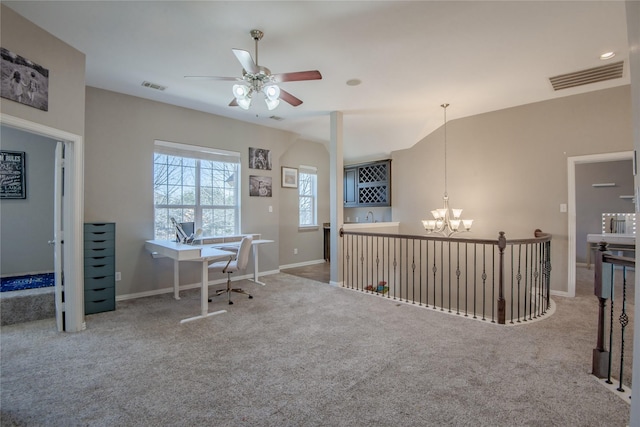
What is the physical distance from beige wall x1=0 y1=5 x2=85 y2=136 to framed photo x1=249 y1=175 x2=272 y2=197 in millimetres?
Answer: 2774

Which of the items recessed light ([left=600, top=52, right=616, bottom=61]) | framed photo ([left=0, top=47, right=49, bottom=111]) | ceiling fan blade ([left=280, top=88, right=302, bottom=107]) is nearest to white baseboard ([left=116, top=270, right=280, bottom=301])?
framed photo ([left=0, top=47, right=49, bottom=111])

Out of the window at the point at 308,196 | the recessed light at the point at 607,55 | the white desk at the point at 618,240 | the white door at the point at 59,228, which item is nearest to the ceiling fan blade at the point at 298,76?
the white door at the point at 59,228

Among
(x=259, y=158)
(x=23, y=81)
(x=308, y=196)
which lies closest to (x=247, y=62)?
(x=23, y=81)

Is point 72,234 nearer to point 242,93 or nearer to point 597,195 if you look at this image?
point 242,93

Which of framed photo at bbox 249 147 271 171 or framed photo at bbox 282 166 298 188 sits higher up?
framed photo at bbox 249 147 271 171

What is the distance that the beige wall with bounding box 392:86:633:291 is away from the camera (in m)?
4.14

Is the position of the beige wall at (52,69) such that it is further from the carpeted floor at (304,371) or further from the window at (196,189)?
the carpeted floor at (304,371)

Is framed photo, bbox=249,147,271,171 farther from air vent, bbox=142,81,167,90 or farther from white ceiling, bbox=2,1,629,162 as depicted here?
air vent, bbox=142,81,167,90

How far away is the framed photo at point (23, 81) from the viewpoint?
2316 mm

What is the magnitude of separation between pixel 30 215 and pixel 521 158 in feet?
24.4

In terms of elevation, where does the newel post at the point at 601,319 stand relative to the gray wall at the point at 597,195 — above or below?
below

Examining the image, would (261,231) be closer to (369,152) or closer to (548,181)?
(369,152)

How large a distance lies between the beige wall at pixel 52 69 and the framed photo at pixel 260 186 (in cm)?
277

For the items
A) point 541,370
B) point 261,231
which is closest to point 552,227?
point 541,370
